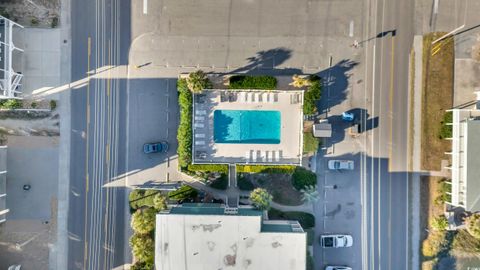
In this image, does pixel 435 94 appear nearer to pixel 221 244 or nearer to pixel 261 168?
pixel 261 168

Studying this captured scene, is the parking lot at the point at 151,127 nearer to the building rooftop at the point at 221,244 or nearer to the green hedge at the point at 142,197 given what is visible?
the green hedge at the point at 142,197

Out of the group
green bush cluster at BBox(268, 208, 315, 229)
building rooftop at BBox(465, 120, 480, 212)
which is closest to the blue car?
building rooftop at BBox(465, 120, 480, 212)

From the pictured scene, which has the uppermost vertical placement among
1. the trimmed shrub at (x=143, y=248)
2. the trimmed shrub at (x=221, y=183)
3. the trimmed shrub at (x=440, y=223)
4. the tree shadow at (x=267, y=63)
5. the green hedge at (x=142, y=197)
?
the tree shadow at (x=267, y=63)

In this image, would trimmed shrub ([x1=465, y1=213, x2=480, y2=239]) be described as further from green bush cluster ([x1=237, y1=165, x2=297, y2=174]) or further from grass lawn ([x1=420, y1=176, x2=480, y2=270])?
green bush cluster ([x1=237, y1=165, x2=297, y2=174])

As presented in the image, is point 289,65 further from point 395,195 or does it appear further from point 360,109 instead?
point 395,195

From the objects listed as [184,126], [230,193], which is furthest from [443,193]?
[184,126]

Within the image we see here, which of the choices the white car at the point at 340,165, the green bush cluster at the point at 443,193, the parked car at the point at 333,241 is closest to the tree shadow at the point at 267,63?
the white car at the point at 340,165
